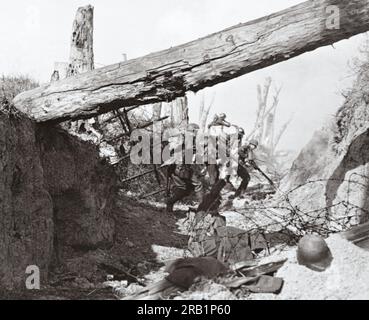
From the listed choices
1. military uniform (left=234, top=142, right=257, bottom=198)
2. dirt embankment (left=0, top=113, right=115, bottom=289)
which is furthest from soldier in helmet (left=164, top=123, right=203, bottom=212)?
dirt embankment (left=0, top=113, right=115, bottom=289)

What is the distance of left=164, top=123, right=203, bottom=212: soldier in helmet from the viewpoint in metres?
9.12

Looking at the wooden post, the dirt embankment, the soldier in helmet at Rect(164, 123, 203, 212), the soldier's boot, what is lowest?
the dirt embankment

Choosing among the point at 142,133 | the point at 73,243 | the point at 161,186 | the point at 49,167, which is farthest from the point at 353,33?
the point at 161,186

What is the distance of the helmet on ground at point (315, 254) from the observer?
400cm

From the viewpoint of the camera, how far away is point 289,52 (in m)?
5.18

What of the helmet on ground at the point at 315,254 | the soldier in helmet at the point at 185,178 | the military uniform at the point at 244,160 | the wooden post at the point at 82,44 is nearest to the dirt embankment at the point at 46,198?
the soldier in helmet at the point at 185,178

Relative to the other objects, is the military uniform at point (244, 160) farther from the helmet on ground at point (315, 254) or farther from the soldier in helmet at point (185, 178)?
the helmet on ground at point (315, 254)

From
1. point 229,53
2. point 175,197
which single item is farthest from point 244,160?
point 229,53

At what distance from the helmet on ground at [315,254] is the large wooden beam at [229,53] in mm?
2020

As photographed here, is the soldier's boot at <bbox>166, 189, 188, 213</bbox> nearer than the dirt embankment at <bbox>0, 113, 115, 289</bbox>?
No

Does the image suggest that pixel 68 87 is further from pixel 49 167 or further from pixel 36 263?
pixel 36 263

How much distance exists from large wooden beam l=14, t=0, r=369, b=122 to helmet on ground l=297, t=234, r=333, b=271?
2020mm

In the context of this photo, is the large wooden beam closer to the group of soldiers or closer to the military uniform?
the group of soldiers
